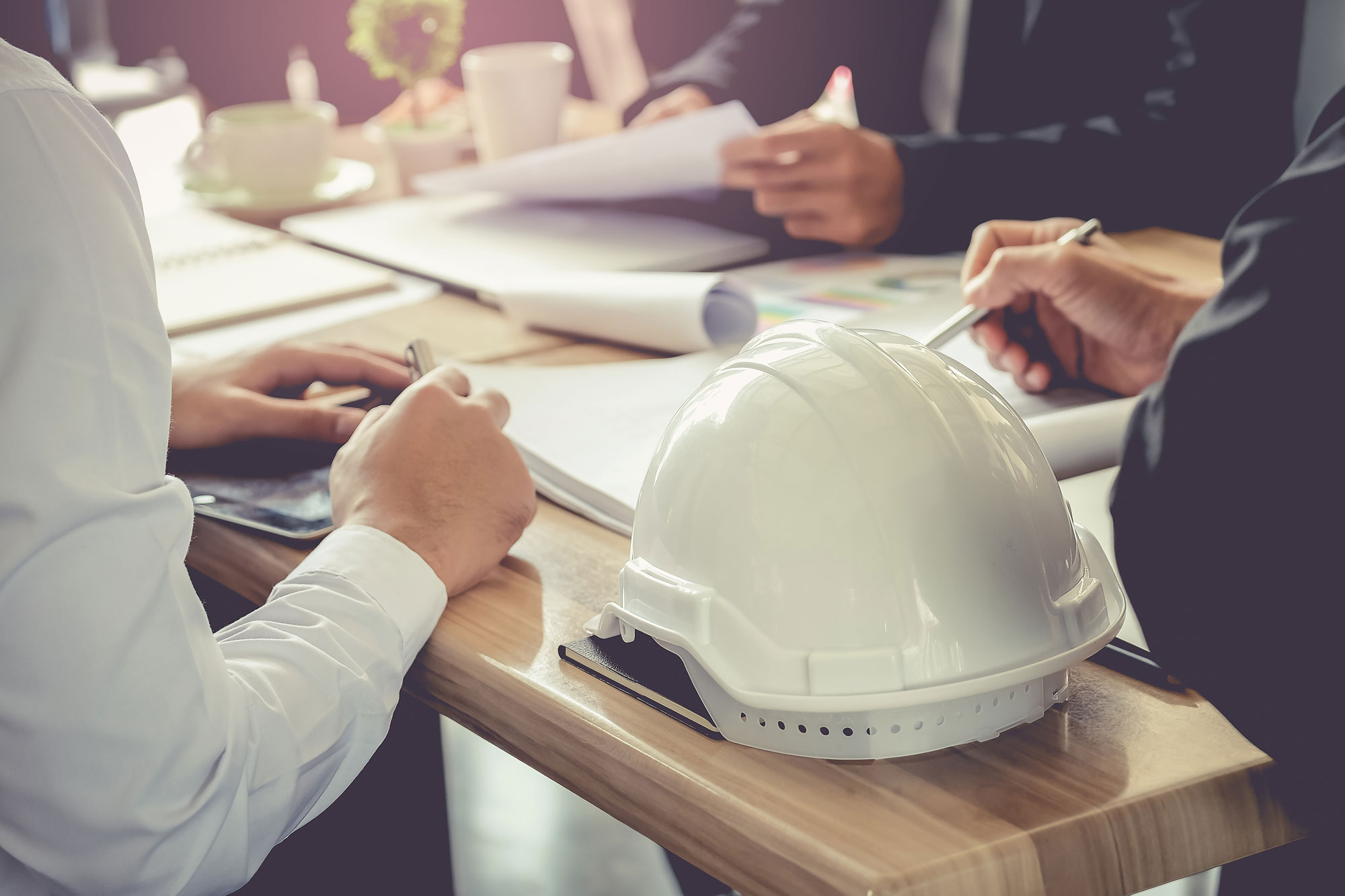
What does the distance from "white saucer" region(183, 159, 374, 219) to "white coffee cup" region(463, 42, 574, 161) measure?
179 millimetres

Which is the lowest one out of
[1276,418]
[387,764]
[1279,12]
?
[387,764]

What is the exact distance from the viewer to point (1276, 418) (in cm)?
39

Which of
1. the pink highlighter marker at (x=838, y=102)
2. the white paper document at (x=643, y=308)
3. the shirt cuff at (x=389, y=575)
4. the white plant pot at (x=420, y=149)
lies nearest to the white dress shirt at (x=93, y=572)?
the shirt cuff at (x=389, y=575)

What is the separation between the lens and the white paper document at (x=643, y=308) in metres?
0.87

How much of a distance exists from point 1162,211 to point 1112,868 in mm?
1045

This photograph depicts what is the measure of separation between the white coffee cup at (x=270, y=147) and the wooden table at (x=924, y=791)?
3.53 ft

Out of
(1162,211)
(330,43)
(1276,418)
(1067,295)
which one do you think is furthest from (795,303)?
(330,43)

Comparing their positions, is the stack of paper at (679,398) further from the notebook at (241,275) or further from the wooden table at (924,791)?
the notebook at (241,275)

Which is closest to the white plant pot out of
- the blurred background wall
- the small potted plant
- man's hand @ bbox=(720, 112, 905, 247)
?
the small potted plant

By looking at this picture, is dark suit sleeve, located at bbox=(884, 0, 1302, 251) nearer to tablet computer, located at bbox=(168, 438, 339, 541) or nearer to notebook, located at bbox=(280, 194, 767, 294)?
notebook, located at bbox=(280, 194, 767, 294)

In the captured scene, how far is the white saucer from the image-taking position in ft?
4.61

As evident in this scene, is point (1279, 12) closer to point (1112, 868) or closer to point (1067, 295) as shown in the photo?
point (1067, 295)

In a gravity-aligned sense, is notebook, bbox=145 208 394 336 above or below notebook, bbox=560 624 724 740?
above

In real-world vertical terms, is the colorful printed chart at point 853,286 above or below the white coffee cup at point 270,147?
below
